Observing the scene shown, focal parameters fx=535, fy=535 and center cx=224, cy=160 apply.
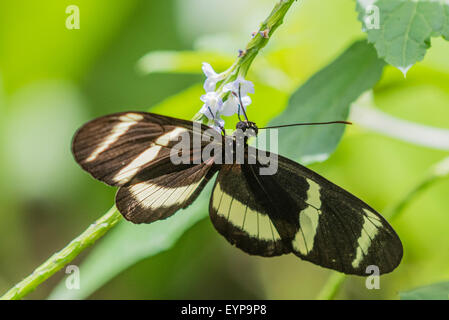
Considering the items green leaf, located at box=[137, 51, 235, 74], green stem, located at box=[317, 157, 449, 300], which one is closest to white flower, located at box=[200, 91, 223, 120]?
green stem, located at box=[317, 157, 449, 300]

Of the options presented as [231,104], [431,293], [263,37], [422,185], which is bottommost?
[431,293]

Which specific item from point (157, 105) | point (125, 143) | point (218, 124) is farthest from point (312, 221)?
point (157, 105)

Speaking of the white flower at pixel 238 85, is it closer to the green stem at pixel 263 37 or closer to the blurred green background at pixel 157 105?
the green stem at pixel 263 37

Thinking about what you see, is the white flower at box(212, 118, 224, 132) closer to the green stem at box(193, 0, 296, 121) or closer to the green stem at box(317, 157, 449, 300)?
the green stem at box(193, 0, 296, 121)

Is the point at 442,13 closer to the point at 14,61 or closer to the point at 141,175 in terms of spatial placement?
the point at 141,175

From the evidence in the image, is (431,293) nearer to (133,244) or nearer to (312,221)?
(312,221)
